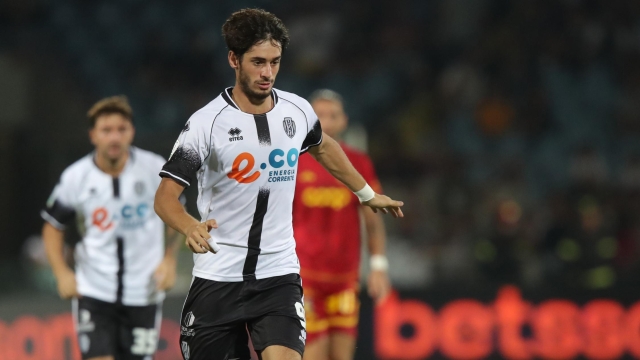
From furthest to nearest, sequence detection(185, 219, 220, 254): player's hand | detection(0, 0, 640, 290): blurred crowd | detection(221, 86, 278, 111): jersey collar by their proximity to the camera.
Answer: detection(0, 0, 640, 290): blurred crowd < detection(221, 86, 278, 111): jersey collar < detection(185, 219, 220, 254): player's hand

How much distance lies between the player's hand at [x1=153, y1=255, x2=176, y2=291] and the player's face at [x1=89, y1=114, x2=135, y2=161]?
76 centimetres

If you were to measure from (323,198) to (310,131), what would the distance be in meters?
2.27

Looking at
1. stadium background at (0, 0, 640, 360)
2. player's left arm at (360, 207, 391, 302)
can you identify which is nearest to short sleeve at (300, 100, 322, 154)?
player's left arm at (360, 207, 391, 302)

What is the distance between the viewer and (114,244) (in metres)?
6.35

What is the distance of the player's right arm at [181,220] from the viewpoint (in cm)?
397

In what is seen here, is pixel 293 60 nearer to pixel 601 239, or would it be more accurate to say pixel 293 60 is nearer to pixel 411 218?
pixel 411 218

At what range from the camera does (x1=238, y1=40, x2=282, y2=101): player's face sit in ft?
14.6

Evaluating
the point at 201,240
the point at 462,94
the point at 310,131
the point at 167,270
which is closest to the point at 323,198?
the point at 167,270

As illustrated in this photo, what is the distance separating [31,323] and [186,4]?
7797mm

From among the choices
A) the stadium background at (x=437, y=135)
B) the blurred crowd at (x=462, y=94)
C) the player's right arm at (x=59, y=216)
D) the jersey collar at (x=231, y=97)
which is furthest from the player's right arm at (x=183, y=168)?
the blurred crowd at (x=462, y=94)

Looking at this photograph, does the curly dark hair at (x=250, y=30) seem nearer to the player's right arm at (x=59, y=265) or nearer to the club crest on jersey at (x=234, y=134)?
the club crest on jersey at (x=234, y=134)

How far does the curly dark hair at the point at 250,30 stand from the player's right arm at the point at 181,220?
2.28 ft

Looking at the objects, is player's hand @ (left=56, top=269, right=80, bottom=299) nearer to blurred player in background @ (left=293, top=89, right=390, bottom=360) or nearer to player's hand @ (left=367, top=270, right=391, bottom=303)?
blurred player in background @ (left=293, top=89, right=390, bottom=360)

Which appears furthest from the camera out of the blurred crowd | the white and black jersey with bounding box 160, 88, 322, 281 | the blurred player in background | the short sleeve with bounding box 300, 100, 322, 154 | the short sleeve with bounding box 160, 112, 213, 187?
the blurred crowd
